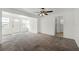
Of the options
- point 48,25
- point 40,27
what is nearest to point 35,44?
point 40,27

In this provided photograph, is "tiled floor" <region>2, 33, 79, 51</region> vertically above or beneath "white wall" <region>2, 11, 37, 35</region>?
beneath

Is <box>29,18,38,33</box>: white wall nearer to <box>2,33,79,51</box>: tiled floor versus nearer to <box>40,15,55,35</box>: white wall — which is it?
<box>40,15,55,35</box>: white wall

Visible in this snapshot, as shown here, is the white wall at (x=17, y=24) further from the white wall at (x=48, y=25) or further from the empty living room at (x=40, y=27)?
the white wall at (x=48, y=25)

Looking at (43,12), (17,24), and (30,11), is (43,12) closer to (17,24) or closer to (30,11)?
(30,11)

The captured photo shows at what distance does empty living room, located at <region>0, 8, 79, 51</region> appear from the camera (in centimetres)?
245

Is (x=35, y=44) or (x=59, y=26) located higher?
(x=59, y=26)

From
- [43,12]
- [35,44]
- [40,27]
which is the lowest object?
[35,44]

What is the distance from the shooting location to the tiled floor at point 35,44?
8.11 ft

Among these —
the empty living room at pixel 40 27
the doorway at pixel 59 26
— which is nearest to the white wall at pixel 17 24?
the empty living room at pixel 40 27

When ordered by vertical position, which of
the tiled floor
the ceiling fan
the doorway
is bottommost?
the tiled floor

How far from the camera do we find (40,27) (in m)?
2.61

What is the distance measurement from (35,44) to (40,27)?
48cm

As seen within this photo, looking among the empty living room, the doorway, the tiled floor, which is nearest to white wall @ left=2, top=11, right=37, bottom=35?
the empty living room
